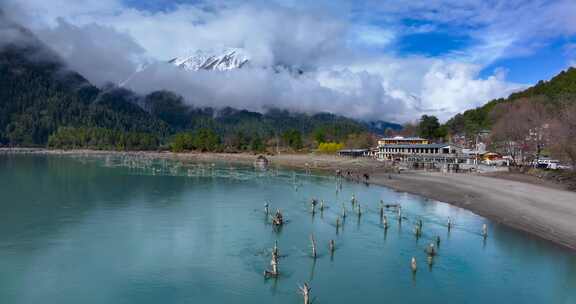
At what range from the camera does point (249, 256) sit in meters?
31.0

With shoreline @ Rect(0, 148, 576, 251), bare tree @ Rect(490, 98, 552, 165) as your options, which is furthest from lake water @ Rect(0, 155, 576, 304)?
bare tree @ Rect(490, 98, 552, 165)

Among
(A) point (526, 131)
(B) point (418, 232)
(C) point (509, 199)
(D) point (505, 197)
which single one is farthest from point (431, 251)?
(A) point (526, 131)

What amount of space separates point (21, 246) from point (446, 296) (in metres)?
28.4

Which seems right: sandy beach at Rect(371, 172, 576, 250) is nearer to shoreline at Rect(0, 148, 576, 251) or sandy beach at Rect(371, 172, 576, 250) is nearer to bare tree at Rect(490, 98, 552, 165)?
shoreline at Rect(0, 148, 576, 251)

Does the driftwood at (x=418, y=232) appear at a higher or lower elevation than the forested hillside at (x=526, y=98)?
lower

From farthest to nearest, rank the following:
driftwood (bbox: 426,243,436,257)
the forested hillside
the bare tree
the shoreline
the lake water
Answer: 1. the forested hillside
2. the bare tree
3. the shoreline
4. driftwood (bbox: 426,243,436,257)
5. the lake water

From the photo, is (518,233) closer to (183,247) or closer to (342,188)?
(183,247)

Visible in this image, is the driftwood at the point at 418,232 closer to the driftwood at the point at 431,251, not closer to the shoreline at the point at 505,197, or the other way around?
the driftwood at the point at 431,251

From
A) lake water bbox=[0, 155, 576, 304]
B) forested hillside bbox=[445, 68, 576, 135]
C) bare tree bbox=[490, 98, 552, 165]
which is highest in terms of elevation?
forested hillside bbox=[445, 68, 576, 135]

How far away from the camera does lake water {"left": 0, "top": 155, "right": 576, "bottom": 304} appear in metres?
24.9

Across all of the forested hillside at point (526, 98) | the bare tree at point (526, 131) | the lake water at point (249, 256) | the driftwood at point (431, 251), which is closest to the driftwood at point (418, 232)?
the lake water at point (249, 256)

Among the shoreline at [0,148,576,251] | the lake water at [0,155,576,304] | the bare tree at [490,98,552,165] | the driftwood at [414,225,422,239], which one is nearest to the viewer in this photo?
the lake water at [0,155,576,304]

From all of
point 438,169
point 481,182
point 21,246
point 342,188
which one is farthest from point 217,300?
point 438,169

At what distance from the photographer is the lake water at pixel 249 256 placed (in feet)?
81.7
